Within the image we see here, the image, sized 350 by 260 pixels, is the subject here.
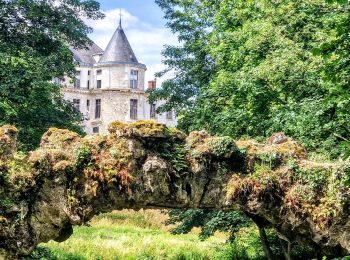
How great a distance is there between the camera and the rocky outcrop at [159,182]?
8578 millimetres

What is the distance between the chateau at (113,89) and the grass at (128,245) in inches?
892

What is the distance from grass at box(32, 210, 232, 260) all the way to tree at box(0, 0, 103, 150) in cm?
397

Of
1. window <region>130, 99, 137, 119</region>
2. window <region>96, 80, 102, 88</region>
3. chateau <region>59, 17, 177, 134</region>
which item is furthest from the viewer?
window <region>96, 80, 102, 88</region>

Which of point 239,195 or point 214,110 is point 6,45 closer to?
point 214,110

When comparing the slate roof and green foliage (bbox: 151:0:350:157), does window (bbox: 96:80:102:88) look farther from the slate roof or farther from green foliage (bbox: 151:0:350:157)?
green foliage (bbox: 151:0:350:157)

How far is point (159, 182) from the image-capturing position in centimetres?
902

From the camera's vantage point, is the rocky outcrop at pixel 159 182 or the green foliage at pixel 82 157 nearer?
the rocky outcrop at pixel 159 182

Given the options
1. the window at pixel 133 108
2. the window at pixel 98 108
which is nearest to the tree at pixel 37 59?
the window at pixel 133 108

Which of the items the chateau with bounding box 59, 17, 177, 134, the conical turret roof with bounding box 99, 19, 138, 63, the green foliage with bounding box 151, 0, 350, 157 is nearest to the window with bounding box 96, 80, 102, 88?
the chateau with bounding box 59, 17, 177, 134

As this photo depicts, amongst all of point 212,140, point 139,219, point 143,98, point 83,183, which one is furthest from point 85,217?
point 143,98

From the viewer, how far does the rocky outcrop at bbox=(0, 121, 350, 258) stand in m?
8.58

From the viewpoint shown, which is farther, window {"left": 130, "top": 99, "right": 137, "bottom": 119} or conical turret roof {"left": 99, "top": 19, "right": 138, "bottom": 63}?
window {"left": 130, "top": 99, "right": 137, "bottom": 119}

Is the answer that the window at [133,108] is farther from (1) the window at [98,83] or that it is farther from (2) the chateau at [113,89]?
(1) the window at [98,83]

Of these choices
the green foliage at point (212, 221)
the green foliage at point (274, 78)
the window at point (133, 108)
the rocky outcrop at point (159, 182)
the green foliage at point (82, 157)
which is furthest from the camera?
the window at point (133, 108)
